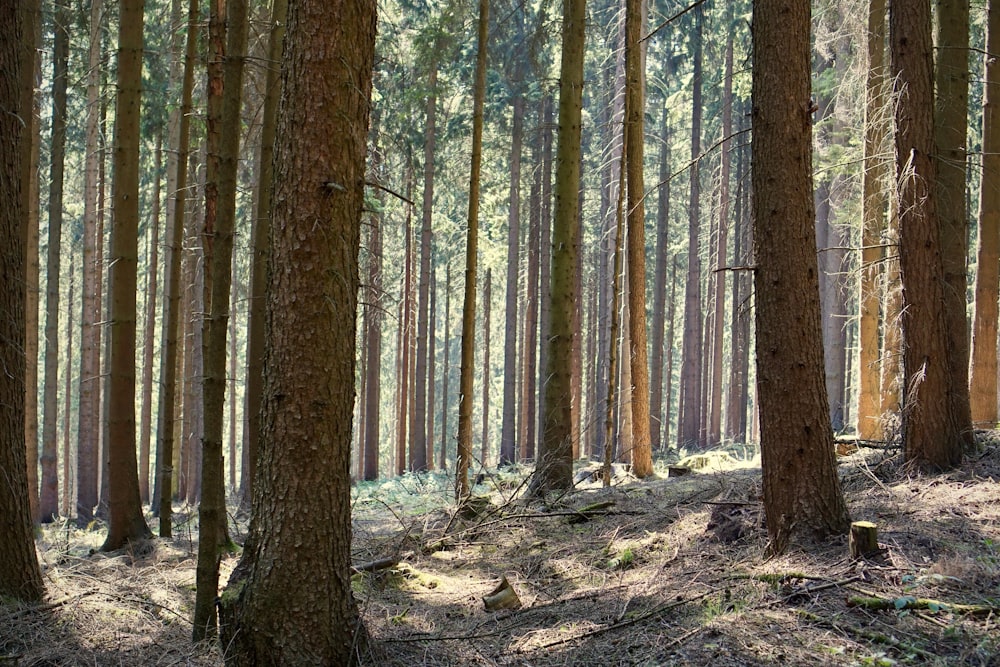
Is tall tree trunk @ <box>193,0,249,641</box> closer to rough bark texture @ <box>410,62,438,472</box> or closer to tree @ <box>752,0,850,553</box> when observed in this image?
tree @ <box>752,0,850,553</box>

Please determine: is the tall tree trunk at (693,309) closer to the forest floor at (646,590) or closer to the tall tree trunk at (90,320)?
the forest floor at (646,590)

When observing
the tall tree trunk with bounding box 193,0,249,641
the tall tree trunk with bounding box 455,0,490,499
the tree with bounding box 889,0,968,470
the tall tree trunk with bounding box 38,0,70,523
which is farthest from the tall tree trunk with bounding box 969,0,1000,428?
the tall tree trunk with bounding box 38,0,70,523

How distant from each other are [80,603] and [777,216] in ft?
18.4

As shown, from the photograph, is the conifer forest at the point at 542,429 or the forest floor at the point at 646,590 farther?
the forest floor at the point at 646,590

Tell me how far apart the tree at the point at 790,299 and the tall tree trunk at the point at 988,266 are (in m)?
4.72

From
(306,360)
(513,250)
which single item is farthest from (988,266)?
(513,250)

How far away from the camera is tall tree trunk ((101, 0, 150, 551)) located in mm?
8102

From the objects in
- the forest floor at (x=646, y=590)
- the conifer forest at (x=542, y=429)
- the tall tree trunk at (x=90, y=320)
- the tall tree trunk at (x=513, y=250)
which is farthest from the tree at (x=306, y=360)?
the tall tree trunk at (x=513, y=250)

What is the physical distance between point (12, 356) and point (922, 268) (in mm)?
7467

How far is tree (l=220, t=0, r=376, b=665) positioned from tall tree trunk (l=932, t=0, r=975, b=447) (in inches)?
229

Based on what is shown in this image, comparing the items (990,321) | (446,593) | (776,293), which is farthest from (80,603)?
(990,321)

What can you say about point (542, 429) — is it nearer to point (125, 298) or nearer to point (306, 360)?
point (125, 298)

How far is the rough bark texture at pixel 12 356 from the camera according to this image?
5.29 meters

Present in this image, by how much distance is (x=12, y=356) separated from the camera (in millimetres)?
5352
